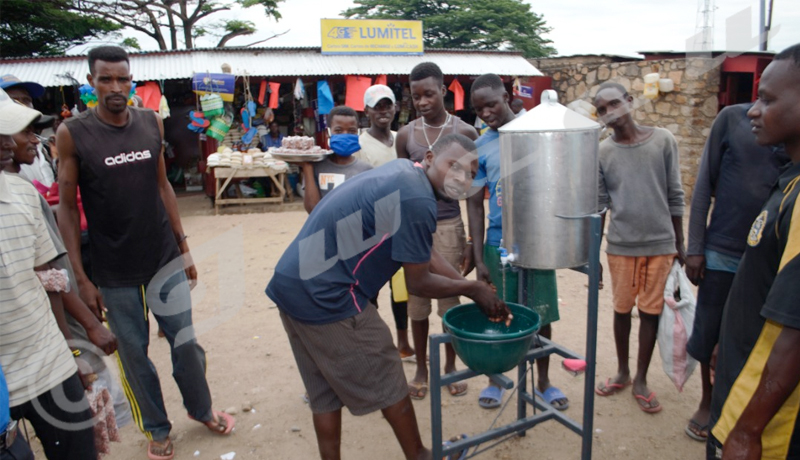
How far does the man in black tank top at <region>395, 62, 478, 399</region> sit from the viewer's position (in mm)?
3486

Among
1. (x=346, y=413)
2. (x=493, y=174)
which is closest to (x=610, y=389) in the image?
(x=493, y=174)

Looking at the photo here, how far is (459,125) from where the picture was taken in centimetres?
351

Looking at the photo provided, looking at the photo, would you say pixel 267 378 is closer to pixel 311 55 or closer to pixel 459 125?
pixel 459 125

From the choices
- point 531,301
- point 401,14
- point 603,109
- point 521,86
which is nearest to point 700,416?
point 531,301

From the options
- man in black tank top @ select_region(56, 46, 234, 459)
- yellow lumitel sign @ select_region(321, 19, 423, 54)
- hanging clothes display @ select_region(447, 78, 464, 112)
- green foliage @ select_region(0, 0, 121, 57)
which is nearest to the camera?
man in black tank top @ select_region(56, 46, 234, 459)

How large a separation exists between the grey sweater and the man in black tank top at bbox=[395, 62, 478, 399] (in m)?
0.88

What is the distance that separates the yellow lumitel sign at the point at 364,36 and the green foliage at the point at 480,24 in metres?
11.2

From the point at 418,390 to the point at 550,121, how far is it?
74.7 inches

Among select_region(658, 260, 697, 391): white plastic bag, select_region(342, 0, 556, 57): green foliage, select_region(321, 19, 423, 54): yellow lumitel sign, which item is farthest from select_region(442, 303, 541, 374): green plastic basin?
select_region(342, 0, 556, 57): green foliage

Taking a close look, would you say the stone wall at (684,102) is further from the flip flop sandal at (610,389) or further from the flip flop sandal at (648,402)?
the flip flop sandal at (648,402)

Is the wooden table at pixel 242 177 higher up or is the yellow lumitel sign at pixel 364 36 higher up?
the yellow lumitel sign at pixel 364 36

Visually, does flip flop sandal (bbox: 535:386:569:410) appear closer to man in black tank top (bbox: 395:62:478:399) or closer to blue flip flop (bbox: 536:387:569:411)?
blue flip flop (bbox: 536:387:569:411)

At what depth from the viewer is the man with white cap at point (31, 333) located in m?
1.92

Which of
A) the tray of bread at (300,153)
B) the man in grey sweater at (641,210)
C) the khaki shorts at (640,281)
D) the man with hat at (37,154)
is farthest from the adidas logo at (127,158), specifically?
the khaki shorts at (640,281)
